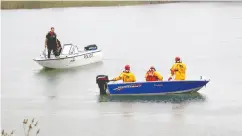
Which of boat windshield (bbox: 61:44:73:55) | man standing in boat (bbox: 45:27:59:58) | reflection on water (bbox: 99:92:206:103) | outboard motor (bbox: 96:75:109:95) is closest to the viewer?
reflection on water (bbox: 99:92:206:103)

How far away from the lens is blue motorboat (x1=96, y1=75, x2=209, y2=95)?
20.0 meters

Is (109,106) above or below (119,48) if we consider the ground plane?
below

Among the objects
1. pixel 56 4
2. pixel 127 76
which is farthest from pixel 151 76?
pixel 56 4

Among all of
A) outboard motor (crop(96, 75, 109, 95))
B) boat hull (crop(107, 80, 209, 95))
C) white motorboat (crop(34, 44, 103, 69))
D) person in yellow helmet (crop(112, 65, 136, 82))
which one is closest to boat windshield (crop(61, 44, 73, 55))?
white motorboat (crop(34, 44, 103, 69))

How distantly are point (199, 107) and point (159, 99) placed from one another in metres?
1.63

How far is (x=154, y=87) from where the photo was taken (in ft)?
65.9

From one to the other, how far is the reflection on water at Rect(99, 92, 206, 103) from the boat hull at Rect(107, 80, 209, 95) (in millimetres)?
138

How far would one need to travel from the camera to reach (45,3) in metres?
95.8

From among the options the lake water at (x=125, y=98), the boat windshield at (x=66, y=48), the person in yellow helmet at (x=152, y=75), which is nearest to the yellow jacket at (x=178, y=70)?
the person in yellow helmet at (x=152, y=75)

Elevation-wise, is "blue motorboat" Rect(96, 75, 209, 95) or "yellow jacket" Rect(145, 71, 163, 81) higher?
"yellow jacket" Rect(145, 71, 163, 81)

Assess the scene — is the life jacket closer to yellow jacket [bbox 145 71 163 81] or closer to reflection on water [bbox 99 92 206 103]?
yellow jacket [bbox 145 71 163 81]

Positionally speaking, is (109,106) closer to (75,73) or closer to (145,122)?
(145,122)

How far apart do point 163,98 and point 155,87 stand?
453 millimetres

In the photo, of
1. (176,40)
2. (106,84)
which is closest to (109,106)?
(106,84)
